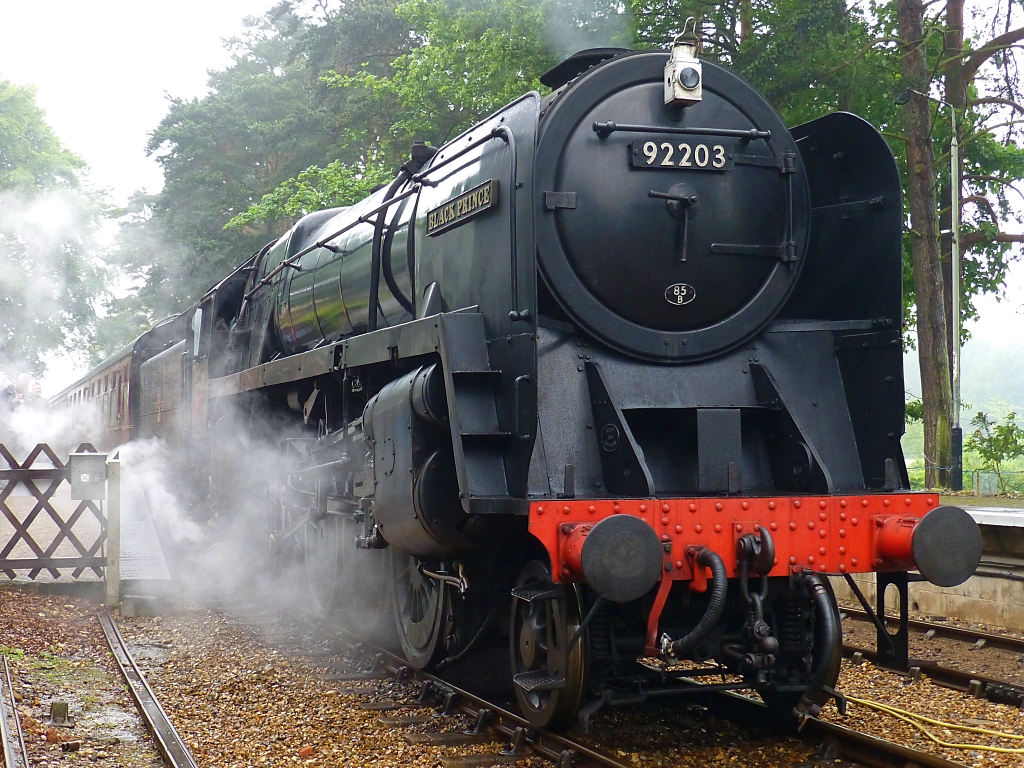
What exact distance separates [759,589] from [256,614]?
531 cm

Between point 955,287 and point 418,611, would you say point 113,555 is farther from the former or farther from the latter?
point 955,287

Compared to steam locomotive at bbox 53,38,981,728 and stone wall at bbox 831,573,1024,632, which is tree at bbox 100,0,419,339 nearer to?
stone wall at bbox 831,573,1024,632

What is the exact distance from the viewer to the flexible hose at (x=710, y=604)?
4094mm

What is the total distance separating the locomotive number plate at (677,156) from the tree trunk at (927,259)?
11493 mm

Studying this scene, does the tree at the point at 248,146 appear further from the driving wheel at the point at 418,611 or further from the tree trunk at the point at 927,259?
the driving wheel at the point at 418,611

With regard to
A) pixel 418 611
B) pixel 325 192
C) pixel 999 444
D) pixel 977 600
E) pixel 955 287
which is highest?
pixel 325 192

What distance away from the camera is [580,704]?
4.43 metres

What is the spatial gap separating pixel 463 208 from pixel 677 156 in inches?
42.5

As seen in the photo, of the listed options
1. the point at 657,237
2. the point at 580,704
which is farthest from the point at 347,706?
the point at 657,237

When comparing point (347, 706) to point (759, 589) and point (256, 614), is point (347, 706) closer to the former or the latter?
point (759, 589)

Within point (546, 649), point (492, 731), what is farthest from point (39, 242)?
point (546, 649)

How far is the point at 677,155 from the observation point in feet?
16.0

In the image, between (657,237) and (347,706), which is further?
(347,706)

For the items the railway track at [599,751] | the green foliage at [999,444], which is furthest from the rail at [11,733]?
the green foliage at [999,444]
